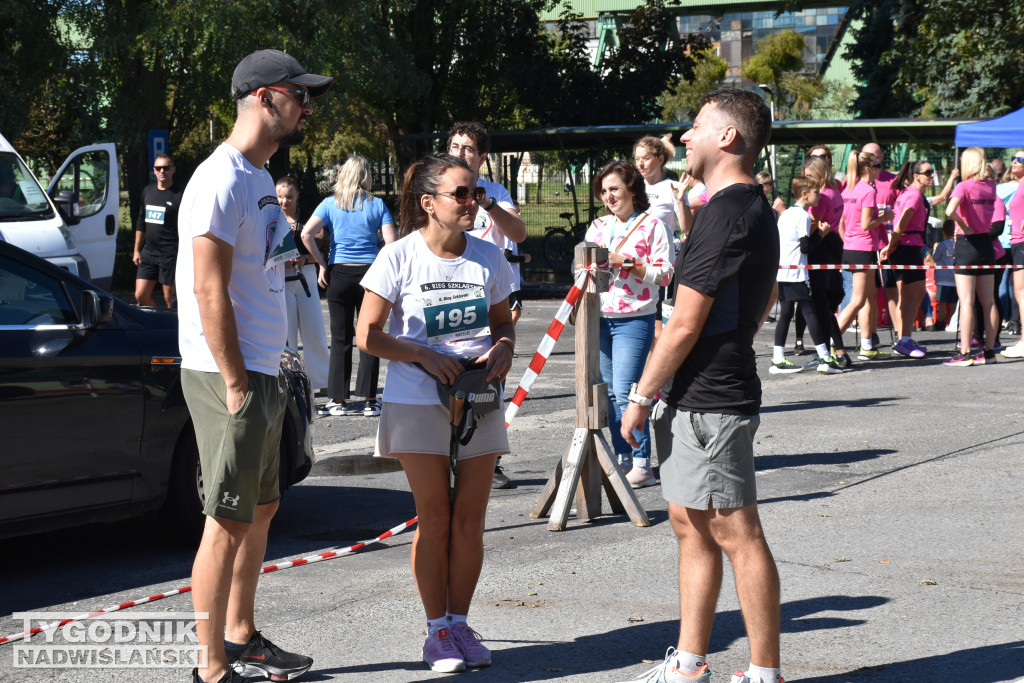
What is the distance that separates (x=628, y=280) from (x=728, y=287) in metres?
3.15

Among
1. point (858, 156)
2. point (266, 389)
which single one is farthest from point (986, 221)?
point (266, 389)

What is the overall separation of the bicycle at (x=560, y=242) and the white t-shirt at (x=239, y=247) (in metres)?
19.1

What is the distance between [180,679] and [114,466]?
5.01 feet

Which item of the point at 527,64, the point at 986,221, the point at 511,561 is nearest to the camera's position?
the point at 511,561

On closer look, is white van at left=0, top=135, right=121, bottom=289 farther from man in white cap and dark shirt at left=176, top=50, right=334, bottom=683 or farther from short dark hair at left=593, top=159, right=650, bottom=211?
man in white cap and dark shirt at left=176, top=50, right=334, bottom=683

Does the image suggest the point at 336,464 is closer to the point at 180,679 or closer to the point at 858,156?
the point at 180,679

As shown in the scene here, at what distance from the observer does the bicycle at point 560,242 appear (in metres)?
23.0

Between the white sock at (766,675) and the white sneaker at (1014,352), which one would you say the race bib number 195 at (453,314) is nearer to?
the white sock at (766,675)

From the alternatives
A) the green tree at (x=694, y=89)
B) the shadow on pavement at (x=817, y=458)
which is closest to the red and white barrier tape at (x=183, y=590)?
the shadow on pavement at (x=817, y=458)

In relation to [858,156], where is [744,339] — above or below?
below

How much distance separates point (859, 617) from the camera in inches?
189

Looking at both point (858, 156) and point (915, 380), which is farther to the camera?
point (858, 156)

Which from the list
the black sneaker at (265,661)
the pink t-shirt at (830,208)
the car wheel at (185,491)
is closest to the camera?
the black sneaker at (265,661)

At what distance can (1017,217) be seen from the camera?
12812 millimetres
